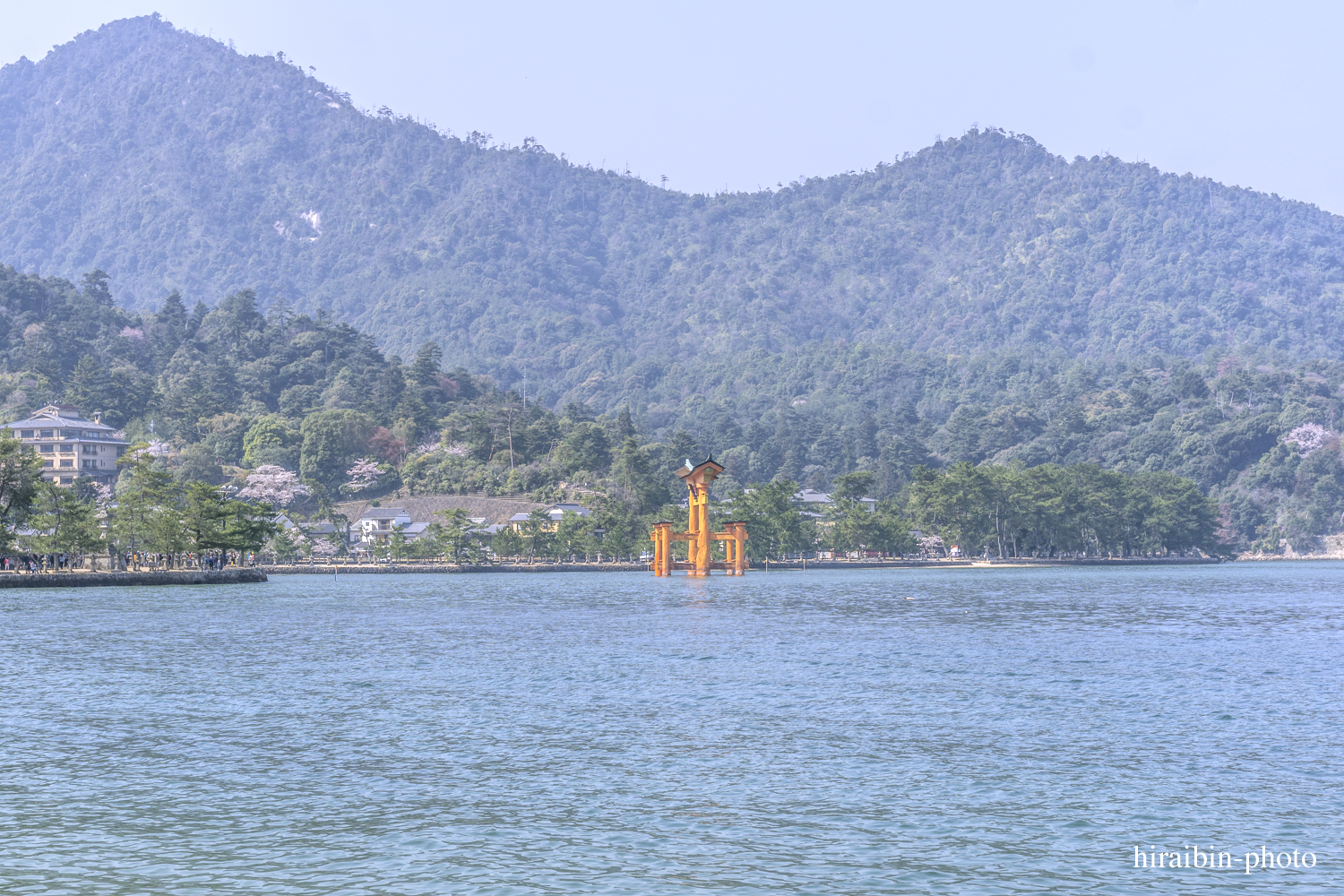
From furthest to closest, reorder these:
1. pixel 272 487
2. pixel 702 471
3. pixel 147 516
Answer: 1. pixel 272 487
2. pixel 702 471
3. pixel 147 516

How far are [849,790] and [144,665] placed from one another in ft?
76.6

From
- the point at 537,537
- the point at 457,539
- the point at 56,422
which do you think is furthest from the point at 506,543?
the point at 56,422

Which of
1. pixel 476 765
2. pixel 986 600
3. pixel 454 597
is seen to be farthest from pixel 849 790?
pixel 454 597

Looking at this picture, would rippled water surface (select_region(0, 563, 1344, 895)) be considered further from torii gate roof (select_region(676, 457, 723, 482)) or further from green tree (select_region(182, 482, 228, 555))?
torii gate roof (select_region(676, 457, 723, 482))

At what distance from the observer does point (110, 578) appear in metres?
75.8

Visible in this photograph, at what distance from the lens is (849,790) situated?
17797mm

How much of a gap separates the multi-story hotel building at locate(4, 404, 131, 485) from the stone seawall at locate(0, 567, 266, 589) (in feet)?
209

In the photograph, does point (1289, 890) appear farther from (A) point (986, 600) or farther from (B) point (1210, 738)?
(A) point (986, 600)

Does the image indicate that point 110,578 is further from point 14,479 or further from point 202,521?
point 14,479

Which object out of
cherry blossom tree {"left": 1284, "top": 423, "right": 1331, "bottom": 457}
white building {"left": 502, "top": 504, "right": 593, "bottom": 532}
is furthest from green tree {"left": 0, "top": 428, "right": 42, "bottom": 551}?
cherry blossom tree {"left": 1284, "top": 423, "right": 1331, "bottom": 457}

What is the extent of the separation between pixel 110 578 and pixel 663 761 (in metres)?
65.3

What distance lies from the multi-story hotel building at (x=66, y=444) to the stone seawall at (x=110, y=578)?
63720mm

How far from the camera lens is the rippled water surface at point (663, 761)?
14.1 m

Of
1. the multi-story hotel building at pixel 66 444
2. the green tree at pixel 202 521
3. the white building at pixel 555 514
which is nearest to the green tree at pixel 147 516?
the green tree at pixel 202 521
